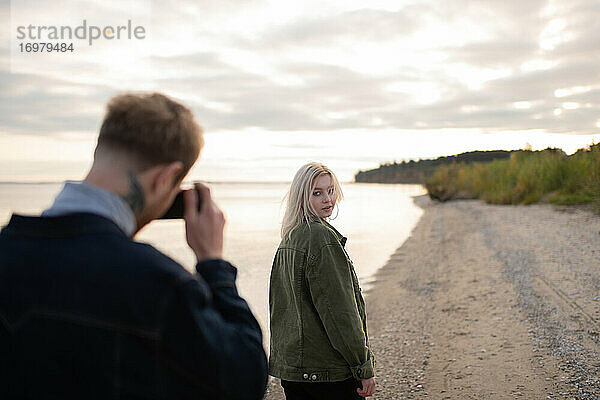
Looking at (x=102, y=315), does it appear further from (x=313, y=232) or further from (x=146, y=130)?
(x=313, y=232)

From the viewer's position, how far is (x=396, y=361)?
5758 mm

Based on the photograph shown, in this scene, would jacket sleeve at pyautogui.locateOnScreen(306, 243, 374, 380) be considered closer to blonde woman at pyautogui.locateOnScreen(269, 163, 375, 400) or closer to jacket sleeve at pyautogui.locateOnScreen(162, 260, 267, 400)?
blonde woman at pyautogui.locateOnScreen(269, 163, 375, 400)

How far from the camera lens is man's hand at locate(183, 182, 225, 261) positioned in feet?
4.57

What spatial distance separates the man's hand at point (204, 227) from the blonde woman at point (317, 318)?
50.6 inches

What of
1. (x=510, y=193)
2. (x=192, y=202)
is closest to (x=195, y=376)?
(x=192, y=202)

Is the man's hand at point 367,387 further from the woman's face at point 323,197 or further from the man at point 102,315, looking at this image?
the man at point 102,315

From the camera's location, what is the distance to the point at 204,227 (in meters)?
1.40

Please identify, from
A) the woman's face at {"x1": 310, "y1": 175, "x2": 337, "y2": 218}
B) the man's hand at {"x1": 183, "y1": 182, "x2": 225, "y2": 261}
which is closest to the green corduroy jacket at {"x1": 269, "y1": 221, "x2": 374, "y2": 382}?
the woman's face at {"x1": 310, "y1": 175, "x2": 337, "y2": 218}

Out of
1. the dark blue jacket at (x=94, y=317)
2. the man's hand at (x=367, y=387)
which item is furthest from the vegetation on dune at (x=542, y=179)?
the dark blue jacket at (x=94, y=317)

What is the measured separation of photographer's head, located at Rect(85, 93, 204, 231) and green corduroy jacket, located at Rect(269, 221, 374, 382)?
145cm

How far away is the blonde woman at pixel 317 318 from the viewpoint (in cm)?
264

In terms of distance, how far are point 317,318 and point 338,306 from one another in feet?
0.53

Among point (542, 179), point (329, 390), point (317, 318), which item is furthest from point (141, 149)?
Answer: point (542, 179)

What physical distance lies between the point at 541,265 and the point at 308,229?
8.90 meters
